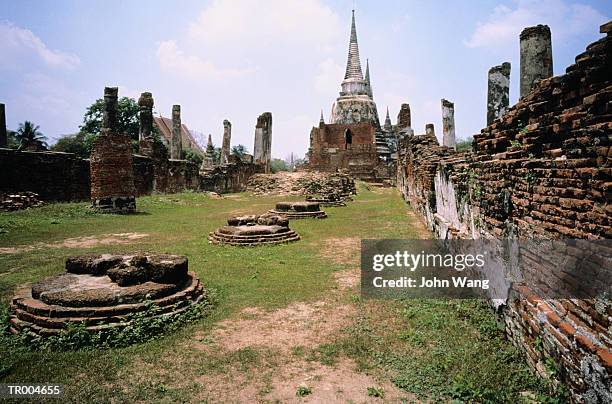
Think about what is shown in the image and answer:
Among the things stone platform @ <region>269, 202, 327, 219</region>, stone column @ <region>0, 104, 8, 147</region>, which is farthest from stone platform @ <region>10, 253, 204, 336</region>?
stone column @ <region>0, 104, 8, 147</region>

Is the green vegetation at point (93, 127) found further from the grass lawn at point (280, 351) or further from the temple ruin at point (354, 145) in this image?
the grass lawn at point (280, 351)

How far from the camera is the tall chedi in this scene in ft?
135

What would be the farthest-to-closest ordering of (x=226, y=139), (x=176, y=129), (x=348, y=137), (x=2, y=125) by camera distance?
(x=348, y=137) → (x=226, y=139) → (x=176, y=129) → (x=2, y=125)

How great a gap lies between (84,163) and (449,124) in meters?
14.5

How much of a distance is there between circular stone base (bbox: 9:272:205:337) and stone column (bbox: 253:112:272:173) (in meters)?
27.3

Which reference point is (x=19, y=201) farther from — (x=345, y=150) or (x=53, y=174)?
(x=345, y=150)

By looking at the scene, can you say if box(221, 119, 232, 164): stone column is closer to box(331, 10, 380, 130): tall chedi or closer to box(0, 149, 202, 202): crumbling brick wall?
box(0, 149, 202, 202): crumbling brick wall

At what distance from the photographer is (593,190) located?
2682mm

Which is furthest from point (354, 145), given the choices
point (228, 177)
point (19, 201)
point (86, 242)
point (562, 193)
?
point (562, 193)

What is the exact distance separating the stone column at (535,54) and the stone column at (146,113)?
17330 millimetres

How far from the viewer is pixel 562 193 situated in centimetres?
310

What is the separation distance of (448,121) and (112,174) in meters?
13.0

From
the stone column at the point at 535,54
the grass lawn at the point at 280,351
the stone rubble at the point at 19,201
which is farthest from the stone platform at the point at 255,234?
the stone rubble at the point at 19,201

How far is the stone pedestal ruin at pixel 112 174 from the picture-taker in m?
12.8
